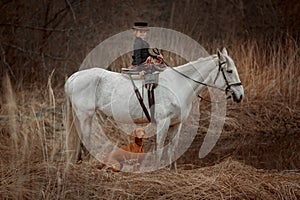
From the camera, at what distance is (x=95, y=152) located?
550cm

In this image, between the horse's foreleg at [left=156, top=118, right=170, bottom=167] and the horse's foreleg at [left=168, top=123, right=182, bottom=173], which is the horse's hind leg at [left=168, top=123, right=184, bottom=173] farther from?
the horse's foreleg at [left=156, top=118, right=170, bottom=167]

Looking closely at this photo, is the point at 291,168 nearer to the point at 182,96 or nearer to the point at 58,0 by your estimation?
the point at 182,96

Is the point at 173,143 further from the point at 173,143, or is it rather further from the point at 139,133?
the point at 139,133

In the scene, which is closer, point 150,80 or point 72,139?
point 150,80

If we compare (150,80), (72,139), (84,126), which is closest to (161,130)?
(150,80)

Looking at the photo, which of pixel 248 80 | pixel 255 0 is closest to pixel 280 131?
pixel 248 80

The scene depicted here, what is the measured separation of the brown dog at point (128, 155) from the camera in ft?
16.5

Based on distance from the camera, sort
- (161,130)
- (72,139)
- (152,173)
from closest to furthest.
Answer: (161,130) → (152,173) → (72,139)

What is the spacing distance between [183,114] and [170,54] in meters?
3.76

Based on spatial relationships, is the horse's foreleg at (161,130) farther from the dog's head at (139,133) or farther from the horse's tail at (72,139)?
the horse's tail at (72,139)

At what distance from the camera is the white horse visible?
5043mm

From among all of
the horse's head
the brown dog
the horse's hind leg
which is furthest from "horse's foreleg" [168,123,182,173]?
the horse's head

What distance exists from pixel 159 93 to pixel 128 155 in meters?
0.69

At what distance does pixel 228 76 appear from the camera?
5078 mm
